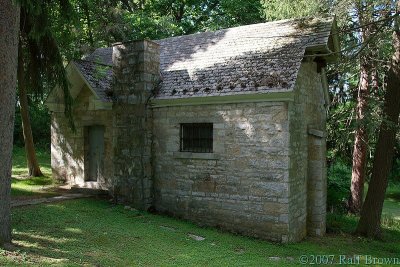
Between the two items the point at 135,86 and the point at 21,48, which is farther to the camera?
the point at 135,86

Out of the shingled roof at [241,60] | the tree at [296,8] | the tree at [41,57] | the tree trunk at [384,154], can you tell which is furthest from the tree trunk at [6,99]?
the tree trunk at [384,154]

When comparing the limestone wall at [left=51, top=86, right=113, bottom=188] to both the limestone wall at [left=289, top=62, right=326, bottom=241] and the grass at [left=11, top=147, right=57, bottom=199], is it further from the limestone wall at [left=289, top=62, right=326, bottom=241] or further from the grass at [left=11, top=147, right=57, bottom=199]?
the limestone wall at [left=289, top=62, right=326, bottom=241]

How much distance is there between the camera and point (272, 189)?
8.62 m

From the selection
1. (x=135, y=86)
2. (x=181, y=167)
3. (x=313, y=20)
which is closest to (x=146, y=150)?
(x=181, y=167)

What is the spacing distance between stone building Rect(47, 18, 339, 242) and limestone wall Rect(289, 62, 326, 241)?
0.03 metres

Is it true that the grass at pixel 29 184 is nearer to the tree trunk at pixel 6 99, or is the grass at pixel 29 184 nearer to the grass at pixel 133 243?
the grass at pixel 133 243

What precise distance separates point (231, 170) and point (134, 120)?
319cm

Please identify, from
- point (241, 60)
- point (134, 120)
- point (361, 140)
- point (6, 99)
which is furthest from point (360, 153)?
point (6, 99)

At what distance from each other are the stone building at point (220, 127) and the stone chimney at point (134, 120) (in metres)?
0.03

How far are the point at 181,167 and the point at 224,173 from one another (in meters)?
1.30

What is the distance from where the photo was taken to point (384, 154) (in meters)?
10.1

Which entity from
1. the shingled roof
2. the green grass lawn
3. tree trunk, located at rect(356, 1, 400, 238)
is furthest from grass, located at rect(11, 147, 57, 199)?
tree trunk, located at rect(356, 1, 400, 238)

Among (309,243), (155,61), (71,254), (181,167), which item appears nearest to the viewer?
(71,254)

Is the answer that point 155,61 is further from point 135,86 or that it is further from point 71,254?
point 71,254
